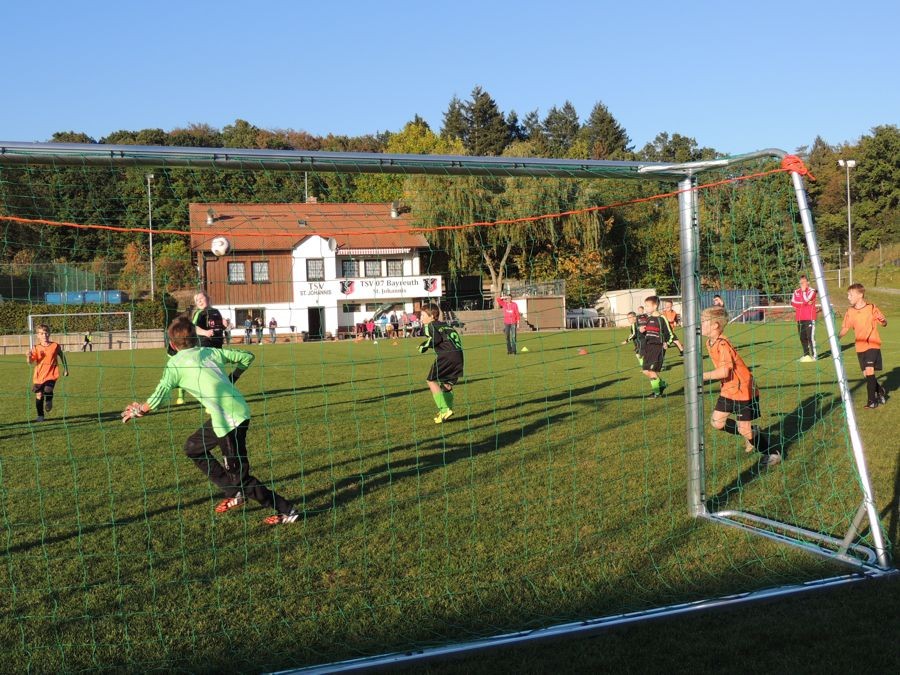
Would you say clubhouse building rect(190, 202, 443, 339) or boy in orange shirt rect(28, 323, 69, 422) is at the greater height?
clubhouse building rect(190, 202, 443, 339)

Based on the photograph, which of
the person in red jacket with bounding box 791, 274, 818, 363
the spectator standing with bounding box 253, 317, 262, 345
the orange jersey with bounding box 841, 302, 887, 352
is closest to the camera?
the spectator standing with bounding box 253, 317, 262, 345

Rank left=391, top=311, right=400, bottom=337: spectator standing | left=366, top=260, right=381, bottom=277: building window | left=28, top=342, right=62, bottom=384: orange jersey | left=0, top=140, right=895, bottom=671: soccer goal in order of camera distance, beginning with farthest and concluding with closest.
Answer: left=391, top=311, right=400, bottom=337: spectator standing, left=28, top=342, right=62, bottom=384: orange jersey, left=366, top=260, right=381, bottom=277: building window, left=0, top=140, right=895, bottom=671: soccer goal

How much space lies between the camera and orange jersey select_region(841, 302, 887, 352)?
10.2 metres

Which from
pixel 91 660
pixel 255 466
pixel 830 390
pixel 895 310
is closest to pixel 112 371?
pixel 255 466

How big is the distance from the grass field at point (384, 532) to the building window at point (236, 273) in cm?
187

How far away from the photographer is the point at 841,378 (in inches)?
188

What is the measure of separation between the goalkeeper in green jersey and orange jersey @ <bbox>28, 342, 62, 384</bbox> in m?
6.51

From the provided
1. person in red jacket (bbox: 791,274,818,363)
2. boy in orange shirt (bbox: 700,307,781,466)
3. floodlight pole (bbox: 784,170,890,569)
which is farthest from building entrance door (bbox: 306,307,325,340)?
person in red jacket (bbox: 791,274,818,363)

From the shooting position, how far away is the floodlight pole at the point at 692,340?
5391 mm

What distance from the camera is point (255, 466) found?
7.77 metres

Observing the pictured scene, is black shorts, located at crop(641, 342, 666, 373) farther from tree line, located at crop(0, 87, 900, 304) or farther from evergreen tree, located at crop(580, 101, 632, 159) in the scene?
evergreen tree, located at crop(580, 101, 632, 159)

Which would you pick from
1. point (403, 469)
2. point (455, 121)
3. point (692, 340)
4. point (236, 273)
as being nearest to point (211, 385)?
point (236, 273)

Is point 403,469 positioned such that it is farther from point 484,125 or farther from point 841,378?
point 484,125

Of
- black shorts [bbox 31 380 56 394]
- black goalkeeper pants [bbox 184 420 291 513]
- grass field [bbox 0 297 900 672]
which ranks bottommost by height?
grass field [bbox 0 297 900 672]
